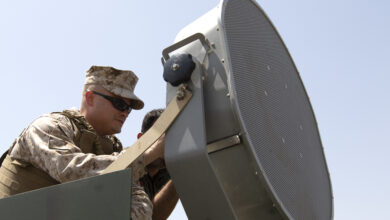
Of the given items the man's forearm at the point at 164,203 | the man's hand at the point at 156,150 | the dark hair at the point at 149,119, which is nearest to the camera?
the man's hand at the point at 156,150

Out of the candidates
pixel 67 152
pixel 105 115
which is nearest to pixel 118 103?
pixel 105 115

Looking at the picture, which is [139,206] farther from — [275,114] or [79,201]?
[275,114]

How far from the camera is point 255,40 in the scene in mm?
3586

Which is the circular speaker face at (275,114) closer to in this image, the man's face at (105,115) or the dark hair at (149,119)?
the man's face at (105,115)

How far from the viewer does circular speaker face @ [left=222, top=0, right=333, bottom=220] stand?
9.95 ft

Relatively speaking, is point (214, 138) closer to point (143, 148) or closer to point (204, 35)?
point (143, 148)

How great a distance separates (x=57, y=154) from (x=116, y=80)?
992 mm

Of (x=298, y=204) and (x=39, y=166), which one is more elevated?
(x=39, y=166)

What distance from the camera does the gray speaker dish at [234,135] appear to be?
2.86 metres

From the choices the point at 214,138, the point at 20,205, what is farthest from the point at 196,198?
the point at 20,205

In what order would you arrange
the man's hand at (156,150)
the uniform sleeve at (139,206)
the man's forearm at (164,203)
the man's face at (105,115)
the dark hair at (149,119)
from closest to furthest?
the uniform sleeve at (139,206), the man's hand at (156,150), the man's face at (105,115), the man's forearm at (164,203), the dark hair at (149,119)

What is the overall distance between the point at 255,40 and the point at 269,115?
0.59 meters

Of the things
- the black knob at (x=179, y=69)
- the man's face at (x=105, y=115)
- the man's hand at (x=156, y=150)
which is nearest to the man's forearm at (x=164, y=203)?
the man's face at (x=105, y=115)

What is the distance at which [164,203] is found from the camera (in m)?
4.13
